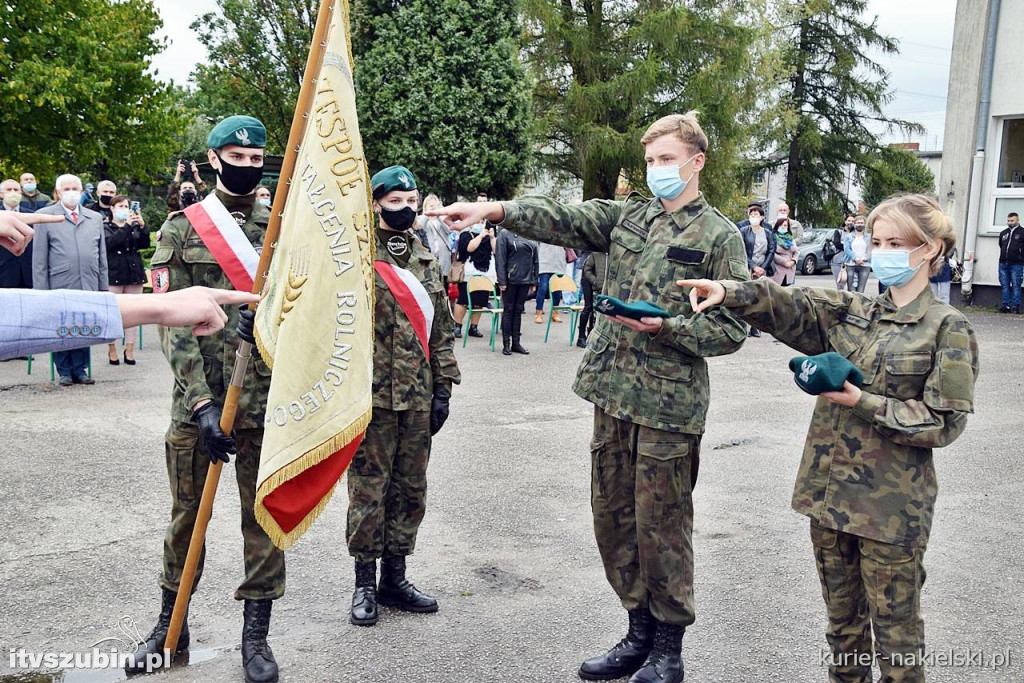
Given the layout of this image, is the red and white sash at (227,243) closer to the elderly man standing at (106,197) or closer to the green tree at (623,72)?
the elderly man standing at (106,197)

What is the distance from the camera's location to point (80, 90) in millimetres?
20000

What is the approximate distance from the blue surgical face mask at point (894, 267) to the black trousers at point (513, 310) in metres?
9.41

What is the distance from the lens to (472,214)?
389 cm

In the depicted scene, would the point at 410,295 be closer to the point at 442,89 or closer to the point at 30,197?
the point at 30,197

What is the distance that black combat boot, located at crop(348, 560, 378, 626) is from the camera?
4324 millimetres

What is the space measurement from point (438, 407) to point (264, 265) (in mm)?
1355

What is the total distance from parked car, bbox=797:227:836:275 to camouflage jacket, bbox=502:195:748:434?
28679mm

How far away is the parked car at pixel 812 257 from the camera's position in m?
31.4

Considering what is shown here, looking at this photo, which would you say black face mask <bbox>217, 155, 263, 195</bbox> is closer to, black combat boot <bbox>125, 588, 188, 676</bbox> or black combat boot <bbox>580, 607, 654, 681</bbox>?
black combat boot <bbox>125, 588, 188, 676</bbox>

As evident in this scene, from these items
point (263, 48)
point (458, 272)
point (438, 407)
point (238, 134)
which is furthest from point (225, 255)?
point (263, 48)

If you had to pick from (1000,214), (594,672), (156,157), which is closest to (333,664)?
(594,672)

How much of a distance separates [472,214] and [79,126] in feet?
66.9

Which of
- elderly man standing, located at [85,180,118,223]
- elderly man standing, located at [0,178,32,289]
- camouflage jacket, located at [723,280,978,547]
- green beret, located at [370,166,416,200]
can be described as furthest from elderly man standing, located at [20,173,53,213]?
camouflage jacket, located at [723,280,978,547]
